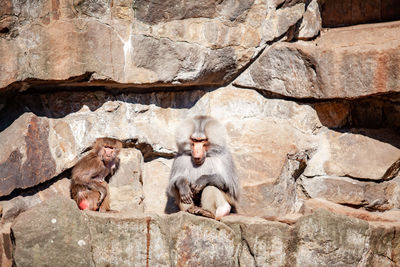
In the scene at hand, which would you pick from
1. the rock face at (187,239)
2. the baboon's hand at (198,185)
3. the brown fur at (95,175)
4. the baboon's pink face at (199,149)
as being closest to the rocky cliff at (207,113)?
the rock face at (187,239)

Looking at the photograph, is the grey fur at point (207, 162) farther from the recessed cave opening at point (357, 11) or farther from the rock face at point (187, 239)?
the recessed cave opening at point (357, 11)

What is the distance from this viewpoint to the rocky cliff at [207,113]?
5227mm

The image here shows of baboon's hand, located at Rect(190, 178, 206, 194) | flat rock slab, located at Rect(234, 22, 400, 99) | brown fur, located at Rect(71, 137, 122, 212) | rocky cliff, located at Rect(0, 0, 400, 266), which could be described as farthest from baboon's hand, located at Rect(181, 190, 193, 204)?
flat rock slab, located at Rect(234, 22, 400, 99)

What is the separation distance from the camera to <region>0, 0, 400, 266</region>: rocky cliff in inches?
206

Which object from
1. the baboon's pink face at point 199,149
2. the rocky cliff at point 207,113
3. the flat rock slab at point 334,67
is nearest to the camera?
the rocky cliff at point 207,113

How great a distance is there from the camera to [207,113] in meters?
6.95

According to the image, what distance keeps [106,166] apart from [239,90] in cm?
163

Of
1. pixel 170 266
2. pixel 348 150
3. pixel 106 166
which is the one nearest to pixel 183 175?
pixel 106 166

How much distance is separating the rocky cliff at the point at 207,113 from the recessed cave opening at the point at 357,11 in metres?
0.02

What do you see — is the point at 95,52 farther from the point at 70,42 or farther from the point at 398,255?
the point at 398,255

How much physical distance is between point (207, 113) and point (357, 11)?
2.09m

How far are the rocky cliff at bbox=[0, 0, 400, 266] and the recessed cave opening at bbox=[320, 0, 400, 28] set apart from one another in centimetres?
2

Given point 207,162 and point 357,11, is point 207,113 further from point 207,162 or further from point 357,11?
point 357,11

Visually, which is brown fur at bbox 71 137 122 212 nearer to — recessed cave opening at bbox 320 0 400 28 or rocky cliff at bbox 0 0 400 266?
rocky cliff at bbox 0 0 400 266
